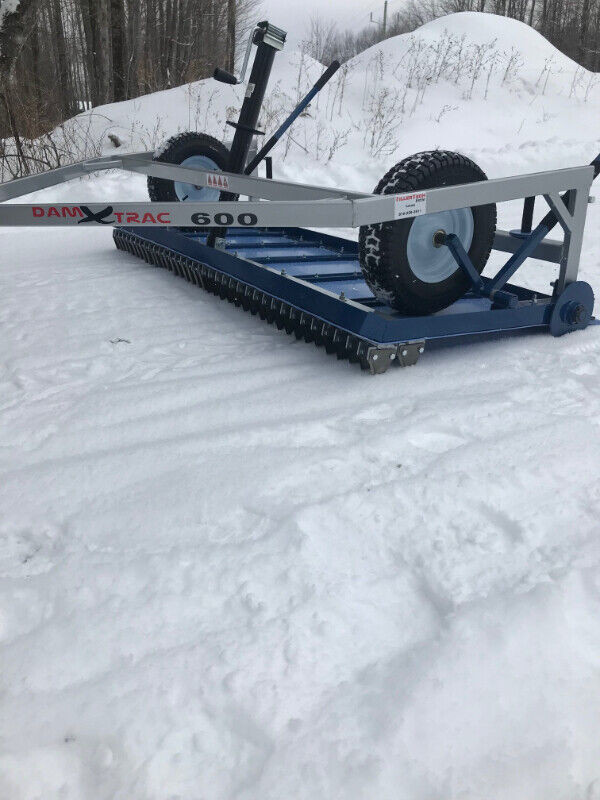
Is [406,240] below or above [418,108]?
below

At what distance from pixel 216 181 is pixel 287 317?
0.86 meters

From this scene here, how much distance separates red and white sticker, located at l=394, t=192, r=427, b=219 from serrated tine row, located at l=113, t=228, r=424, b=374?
507 mm

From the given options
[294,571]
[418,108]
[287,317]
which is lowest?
[294,571]

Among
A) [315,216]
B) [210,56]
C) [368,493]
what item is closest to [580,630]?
[368,493]

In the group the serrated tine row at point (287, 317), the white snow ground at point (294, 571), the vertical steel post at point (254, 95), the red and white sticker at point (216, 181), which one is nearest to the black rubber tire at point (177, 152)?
the serrated tine row at point (287, 317)

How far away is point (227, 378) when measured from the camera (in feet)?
8.54

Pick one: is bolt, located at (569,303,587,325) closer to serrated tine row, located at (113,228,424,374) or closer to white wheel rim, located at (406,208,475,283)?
white wheel rim, located at (406,208,475,283)

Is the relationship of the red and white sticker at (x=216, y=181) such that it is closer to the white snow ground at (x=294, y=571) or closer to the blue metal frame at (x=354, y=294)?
the blue metal frame at (x=354, y=294)

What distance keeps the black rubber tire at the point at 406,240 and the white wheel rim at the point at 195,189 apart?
7.25ft

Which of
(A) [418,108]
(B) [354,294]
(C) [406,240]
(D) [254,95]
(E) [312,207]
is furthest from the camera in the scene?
(A) [418,108]

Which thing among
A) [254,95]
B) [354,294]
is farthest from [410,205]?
[254,95]

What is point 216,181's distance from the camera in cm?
332

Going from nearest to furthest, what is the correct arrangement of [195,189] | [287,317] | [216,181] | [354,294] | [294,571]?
[294,571] < [287,317] < [354,294] < [216,181] < [195,189]

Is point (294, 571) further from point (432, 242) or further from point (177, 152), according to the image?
point (177, 152)
